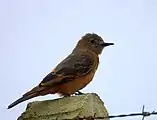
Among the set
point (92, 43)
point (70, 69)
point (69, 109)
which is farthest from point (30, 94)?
point (92, 43)

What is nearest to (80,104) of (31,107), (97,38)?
(31,107)

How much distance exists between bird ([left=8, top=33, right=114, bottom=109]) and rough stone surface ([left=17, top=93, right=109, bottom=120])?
1204mm

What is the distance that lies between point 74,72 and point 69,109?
322 centimetres

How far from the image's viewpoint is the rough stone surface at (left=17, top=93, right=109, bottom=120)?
3294 millimetres

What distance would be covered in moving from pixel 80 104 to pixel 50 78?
2.67 metres

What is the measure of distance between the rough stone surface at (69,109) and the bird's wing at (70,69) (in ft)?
6.76

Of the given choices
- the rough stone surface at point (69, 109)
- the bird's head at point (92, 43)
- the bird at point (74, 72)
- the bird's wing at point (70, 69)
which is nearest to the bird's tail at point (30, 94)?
the bird at point (74, 72)

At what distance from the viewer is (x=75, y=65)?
669 cm

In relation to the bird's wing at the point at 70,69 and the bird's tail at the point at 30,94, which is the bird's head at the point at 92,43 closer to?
the bird's wing at the point at 70,69

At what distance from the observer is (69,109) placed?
3.32 m

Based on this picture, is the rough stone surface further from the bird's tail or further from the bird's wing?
the bird's wing

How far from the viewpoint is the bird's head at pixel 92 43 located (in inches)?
316

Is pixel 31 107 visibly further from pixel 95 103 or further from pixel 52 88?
pixel 52 88

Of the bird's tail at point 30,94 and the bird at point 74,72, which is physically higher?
the bird at point 74,72
